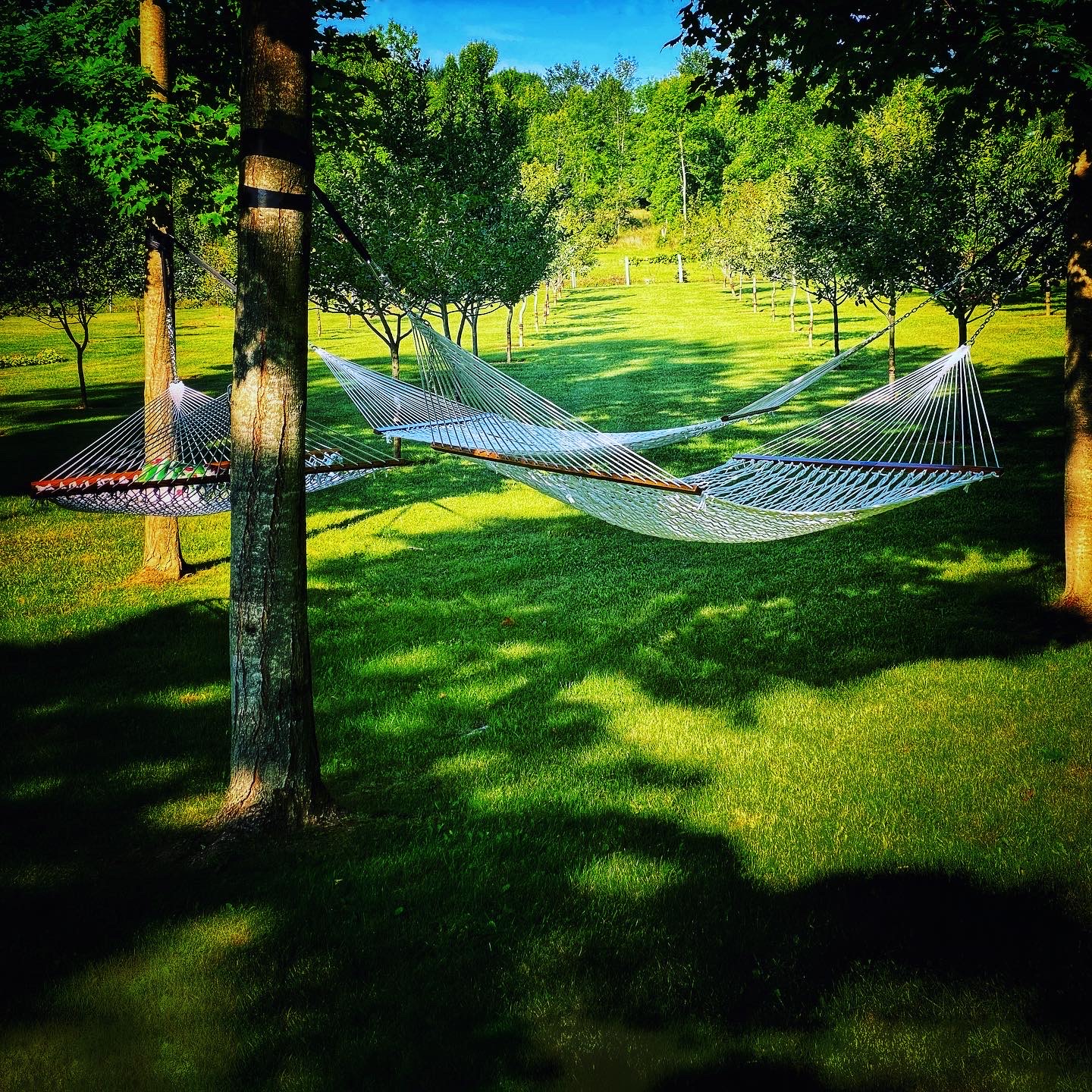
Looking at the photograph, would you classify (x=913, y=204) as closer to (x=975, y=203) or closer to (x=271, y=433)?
(x=975, y=203)

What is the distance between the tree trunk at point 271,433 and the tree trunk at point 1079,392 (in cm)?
351

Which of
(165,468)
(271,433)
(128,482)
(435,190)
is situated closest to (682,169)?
(435,190)

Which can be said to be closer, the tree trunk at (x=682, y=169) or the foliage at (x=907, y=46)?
the foliage at (x=907, y=46)

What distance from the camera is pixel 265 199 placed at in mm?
2326

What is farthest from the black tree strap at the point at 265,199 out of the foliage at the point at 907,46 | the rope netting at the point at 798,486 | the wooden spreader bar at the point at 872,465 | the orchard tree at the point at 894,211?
the orchard tree at the point at 894,211

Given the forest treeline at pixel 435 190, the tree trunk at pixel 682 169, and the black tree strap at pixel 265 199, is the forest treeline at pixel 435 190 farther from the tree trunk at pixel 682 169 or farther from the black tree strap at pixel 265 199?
the tree trunk at pixel 682 169

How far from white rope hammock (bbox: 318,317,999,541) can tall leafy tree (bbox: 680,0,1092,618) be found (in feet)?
1.68

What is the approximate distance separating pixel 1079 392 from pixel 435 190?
9624 mm

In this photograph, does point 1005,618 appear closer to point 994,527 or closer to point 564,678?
point 994,527

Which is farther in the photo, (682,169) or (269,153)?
(682,169)

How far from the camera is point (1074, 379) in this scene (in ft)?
13.0

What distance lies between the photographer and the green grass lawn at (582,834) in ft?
5.92

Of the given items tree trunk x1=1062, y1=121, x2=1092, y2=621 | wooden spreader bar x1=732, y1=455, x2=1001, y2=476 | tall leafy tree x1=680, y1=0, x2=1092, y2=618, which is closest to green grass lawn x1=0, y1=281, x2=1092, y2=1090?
tree trunk x1=1062, y1=121, x2=1092, y2=621

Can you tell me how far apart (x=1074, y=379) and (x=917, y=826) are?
8.53ft
